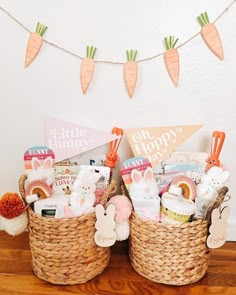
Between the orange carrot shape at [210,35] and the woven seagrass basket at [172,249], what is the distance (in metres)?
0.45

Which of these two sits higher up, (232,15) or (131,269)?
(232,15)

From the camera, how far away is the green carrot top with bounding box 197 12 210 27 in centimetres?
117

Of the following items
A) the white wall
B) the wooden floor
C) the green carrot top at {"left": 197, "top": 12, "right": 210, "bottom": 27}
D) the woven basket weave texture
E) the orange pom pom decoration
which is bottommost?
the wooden floor

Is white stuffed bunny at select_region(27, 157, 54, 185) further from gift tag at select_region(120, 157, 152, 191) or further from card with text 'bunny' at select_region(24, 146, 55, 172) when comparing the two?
gift tag at select_region(120, 157, 152, 191)

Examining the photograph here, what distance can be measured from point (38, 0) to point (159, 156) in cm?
63

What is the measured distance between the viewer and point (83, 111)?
4.17ft

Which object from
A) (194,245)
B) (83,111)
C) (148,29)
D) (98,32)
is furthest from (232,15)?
(194,245)

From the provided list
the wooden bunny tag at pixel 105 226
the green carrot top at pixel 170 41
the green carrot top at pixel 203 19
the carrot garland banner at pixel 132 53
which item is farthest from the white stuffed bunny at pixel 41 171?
the green carrot top at pixel 203 19

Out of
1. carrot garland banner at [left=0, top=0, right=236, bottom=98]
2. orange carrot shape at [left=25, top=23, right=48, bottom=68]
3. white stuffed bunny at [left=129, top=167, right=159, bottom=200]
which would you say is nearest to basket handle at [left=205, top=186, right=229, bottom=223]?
white stuffed bunny at [left=129, top=167, right=159, bottom=200]

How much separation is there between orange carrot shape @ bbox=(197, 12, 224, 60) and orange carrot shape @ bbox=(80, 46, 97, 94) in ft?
1.14

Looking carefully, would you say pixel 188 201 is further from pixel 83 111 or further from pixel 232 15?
pixel 232 15

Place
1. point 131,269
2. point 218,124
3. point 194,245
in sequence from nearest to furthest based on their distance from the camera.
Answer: point 194,245
point 131,269
point 218,124

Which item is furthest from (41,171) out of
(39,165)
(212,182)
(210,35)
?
(210,35)

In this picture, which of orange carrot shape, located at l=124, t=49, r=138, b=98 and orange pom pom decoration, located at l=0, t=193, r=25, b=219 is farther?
orange carrot shape, located at l=124, t=49, r=138, b=98
